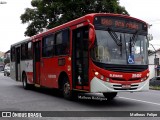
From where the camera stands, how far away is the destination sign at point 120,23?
40.4 feet

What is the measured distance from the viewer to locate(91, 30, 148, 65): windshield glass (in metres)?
12.0

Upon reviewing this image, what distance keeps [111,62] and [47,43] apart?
17.7 feet

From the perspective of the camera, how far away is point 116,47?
12.2 metres

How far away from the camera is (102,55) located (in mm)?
11938

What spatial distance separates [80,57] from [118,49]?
5.06ft

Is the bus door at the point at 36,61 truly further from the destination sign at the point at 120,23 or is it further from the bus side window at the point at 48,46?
the destination sign at the point at 120,23

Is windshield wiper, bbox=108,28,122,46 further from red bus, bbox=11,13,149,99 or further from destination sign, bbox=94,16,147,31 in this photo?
destination sign, bbox=94,16,147,31

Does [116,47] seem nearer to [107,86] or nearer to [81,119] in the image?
[107,86]

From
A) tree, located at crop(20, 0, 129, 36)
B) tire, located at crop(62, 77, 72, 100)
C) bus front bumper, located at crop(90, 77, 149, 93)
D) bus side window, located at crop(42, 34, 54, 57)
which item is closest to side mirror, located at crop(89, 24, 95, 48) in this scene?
bus front bumper, located at crop(90, 77, 149, 93)

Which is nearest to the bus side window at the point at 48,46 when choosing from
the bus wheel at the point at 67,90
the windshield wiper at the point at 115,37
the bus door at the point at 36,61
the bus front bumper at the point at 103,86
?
the bus door at the point at 36,61

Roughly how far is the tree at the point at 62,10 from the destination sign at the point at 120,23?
24865mm

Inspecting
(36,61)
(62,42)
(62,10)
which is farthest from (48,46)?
→ (62,10)

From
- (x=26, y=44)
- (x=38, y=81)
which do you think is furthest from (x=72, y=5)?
(x=38, y=81)

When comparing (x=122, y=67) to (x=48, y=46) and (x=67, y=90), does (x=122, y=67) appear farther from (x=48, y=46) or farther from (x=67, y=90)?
(x=48, y=46)
